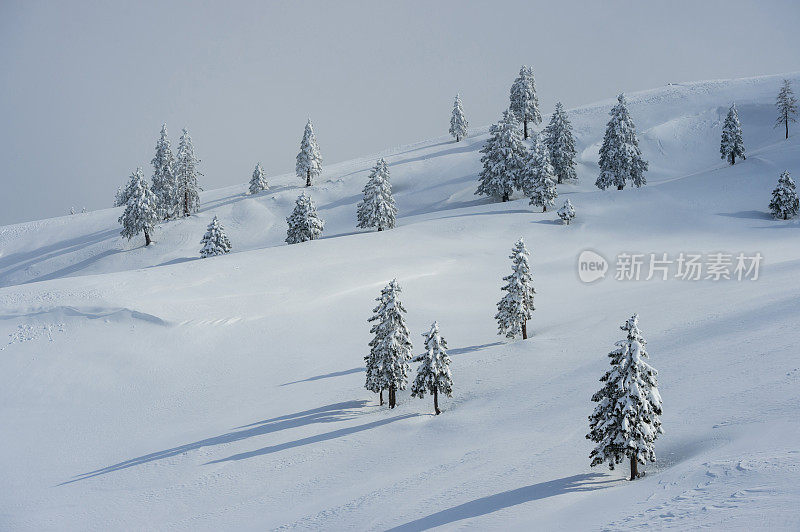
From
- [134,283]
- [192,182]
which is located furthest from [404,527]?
[192,182]

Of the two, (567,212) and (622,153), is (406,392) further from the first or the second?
(622,153)

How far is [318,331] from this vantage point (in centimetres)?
3925

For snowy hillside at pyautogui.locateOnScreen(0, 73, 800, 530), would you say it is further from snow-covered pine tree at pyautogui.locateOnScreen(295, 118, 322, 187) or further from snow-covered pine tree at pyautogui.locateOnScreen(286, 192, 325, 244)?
snow-covered pine tree at pyautogui.locateOnScreen(295, 118, 322, 187)

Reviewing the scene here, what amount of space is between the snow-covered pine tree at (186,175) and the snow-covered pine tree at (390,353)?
67686 mm

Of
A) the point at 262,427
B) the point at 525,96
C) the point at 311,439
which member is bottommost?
the point at 311,439

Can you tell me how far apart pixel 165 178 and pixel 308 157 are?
2344cm

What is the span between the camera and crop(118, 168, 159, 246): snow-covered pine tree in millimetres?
76750

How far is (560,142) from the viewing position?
80.8 meters

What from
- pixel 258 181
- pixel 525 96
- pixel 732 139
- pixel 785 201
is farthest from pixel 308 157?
pixel 785 201

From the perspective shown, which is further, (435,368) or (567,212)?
(567,212)

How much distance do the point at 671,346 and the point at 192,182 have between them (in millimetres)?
78849

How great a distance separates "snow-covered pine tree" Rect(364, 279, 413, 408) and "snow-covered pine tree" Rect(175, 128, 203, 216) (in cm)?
6769

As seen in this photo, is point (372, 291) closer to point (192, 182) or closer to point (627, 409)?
point (627, 409)

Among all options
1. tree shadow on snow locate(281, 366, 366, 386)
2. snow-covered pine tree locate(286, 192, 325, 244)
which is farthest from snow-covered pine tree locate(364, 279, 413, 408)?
snow-covered pine tree locate(286, 192, 325, 244)
